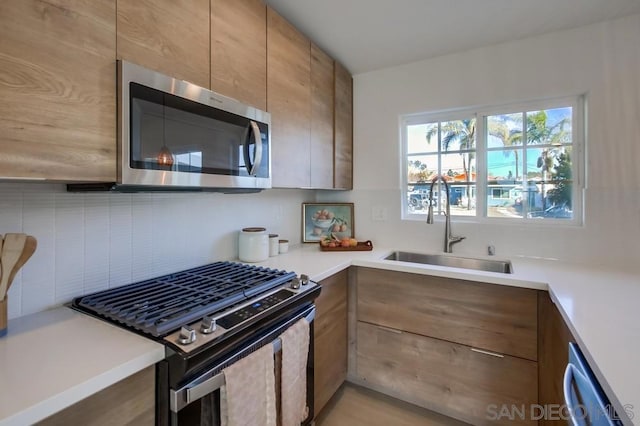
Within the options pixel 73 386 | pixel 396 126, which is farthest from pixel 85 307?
pixel 396 126

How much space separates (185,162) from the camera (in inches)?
43.8

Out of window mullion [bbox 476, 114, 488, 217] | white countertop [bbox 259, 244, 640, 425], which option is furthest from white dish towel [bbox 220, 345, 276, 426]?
window mullion [bbox 476, 114, 488, 217]

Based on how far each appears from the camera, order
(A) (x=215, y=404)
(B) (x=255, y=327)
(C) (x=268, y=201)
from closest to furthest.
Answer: (A) (x=215, y=404) → (B) (x=255, y=327) → (C) (x=268, y=201)

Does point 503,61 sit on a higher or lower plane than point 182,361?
higher

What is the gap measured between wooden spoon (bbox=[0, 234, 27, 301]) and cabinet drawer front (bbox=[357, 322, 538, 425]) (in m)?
1.65

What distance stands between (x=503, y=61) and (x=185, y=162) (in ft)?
6.68

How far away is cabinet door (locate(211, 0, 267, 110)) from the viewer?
4.22 feet

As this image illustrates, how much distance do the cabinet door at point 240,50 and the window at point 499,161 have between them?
4.19 feet

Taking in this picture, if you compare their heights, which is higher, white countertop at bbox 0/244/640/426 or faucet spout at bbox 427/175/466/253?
faucet spout at bbox 427/175/466/253

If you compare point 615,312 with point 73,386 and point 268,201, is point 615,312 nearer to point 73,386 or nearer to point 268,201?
point 73,386

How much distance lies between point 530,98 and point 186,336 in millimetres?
2252

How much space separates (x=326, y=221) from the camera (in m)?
2.44

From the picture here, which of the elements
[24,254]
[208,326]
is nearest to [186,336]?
[208,326]

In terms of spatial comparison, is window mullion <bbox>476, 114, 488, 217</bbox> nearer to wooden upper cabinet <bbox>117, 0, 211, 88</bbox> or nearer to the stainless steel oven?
the stainless steel oven
